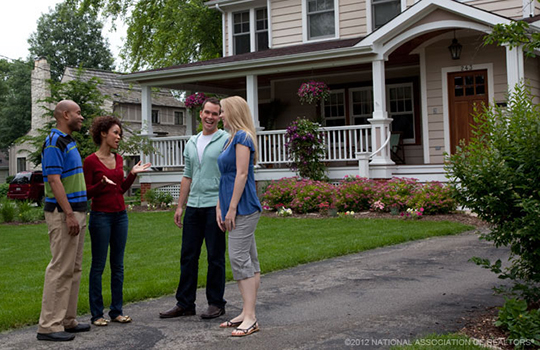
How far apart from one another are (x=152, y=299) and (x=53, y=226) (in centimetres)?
173

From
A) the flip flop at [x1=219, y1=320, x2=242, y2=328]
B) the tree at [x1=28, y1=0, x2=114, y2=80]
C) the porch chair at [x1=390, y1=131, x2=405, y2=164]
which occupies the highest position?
the tree at [x1=28, y1=0, x2=114, y2=80]

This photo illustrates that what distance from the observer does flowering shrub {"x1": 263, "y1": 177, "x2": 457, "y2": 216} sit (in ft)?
39.4

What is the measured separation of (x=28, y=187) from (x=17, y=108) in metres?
28.3

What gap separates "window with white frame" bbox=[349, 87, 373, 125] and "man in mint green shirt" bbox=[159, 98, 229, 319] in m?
13.3

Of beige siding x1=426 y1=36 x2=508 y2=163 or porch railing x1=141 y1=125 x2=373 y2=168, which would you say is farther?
beige siding x1=426 y1=36 x2=508 y2=163

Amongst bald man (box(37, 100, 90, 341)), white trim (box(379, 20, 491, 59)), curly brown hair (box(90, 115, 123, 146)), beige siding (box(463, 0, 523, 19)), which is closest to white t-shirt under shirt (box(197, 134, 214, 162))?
curly brown hair (box(90, 115, 123, 146))

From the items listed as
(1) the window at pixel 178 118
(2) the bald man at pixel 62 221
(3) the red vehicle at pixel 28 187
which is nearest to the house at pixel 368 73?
(3) the red vehicle at pixel 28 187

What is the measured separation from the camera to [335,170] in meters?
15.4

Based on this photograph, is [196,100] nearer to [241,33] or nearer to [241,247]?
[241,33]

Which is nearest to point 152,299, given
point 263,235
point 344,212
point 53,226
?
point 53,226

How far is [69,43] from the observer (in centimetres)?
6131

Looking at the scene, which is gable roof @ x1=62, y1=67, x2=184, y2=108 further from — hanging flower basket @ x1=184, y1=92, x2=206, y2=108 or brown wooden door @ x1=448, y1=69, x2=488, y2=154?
brown wooden door @ x1=448, y1=69, x2=488, y2=154

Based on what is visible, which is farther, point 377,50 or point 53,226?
point 377,50

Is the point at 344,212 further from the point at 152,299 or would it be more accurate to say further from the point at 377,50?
the point at 152,299
